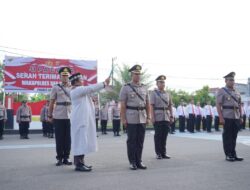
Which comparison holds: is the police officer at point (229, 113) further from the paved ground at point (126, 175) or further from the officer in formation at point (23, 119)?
the officer in formation at point (23, 119)

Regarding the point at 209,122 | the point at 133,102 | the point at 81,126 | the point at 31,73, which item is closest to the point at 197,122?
the point at 209,122

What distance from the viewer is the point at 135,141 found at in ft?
24.8

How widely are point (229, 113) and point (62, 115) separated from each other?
3763mm

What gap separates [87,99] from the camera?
7.33m

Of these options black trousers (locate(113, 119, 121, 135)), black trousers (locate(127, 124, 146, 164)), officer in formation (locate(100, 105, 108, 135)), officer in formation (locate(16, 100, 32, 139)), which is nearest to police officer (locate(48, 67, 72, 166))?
black trousers (locate(127, 124, 146, 164))

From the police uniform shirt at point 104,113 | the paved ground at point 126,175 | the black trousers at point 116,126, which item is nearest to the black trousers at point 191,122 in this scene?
the black trousers at point 116,126

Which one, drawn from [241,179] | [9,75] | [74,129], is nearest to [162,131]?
[74,129]

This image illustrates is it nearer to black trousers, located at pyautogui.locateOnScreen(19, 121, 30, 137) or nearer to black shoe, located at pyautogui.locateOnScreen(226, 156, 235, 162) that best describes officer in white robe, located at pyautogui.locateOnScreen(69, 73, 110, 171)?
black shoe, located at pyautogui.locateOnScreen(226, 156, 235, 162)

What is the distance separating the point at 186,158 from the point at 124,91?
240 cm

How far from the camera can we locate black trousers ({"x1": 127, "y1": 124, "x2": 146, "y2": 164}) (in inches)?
292

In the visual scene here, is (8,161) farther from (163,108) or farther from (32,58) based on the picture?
(32,58)

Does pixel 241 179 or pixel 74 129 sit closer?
pixel 241 179

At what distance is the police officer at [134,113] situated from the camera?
7.51 meters

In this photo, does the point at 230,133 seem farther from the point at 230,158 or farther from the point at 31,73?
the point at 31,73
